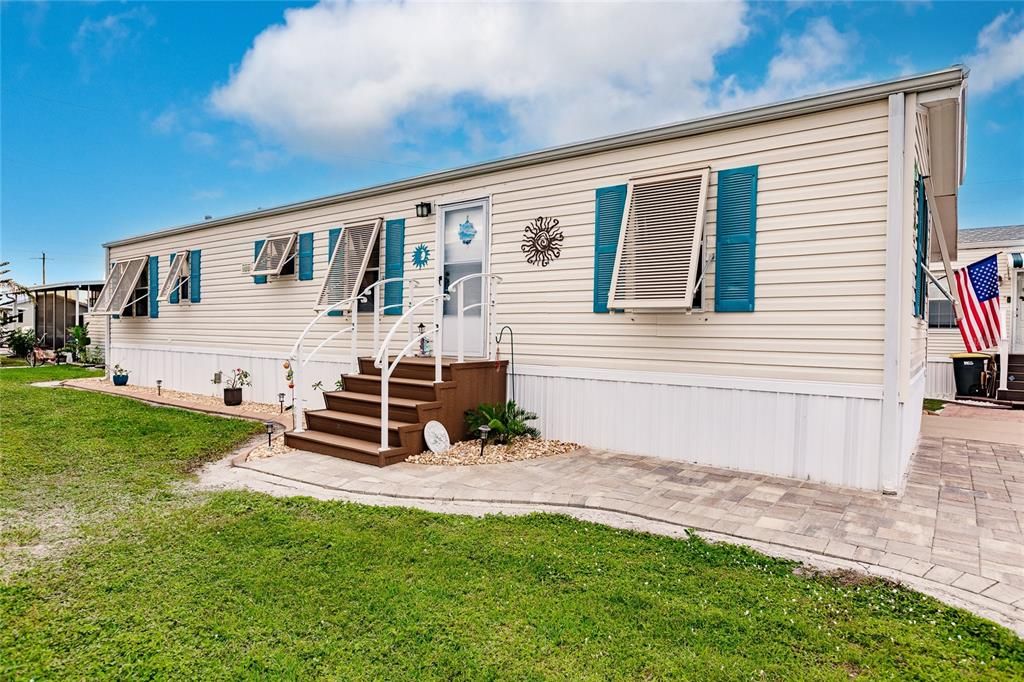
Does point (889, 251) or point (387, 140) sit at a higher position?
point (387, 140)

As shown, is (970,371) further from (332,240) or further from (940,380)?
(332,240)

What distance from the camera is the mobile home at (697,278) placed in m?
4.48

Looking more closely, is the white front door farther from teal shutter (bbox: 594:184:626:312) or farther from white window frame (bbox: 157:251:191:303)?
white window frame (bbox: 157:251:191:303)

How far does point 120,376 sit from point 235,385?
3.94 metres

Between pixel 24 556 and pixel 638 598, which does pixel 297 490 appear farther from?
pixel 638 598

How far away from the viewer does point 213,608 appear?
250 cm

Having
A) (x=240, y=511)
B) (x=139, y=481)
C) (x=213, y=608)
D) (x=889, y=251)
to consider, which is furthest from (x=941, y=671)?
(x=139, y=481)

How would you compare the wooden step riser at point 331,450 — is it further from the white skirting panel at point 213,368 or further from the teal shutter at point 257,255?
the teal shutter at point 257,255

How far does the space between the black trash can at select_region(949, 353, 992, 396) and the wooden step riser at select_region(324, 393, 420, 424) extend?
422 inches

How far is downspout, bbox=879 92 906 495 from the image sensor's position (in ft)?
14.2

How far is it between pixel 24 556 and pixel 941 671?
4382 millimetres

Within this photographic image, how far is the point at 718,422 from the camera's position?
5.21 m

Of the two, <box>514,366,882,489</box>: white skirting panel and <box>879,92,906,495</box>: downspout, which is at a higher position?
<box>879,92,906,495</box>: downspout

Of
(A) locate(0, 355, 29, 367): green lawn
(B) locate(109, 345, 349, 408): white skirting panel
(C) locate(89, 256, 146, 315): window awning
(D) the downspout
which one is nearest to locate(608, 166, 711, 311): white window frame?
(D) the downspout
